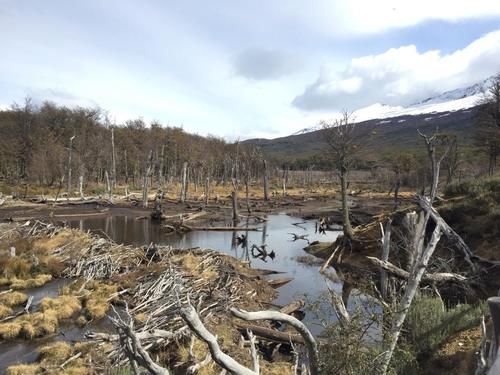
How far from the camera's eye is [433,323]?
9.33 meters

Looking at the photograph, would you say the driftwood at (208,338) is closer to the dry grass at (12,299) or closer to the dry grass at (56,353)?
the dry grass at (56,353)

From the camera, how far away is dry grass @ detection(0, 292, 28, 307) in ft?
46.8

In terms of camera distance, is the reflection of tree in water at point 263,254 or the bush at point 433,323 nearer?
the bush at point 433,323

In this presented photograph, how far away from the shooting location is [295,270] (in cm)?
2214

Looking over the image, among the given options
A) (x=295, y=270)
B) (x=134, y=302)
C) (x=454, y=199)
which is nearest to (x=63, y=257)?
(x=134, y=302)

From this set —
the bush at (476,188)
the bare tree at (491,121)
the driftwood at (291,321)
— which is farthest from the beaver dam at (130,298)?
the bare tree at (491,121)

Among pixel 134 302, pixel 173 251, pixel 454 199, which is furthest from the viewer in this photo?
pixel 454 199

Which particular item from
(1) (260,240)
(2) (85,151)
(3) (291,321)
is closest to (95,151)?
(2) (85,151)

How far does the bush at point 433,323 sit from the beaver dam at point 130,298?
2741 mm

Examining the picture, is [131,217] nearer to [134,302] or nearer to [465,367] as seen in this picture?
[134,302]

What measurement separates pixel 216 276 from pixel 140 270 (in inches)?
141


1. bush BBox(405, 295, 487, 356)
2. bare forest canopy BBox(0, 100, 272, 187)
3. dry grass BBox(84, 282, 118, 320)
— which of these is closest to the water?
dry grass BBox(84, 282, 118, 320)

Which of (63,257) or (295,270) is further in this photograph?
(295,270)

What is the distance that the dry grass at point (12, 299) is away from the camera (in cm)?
1427
